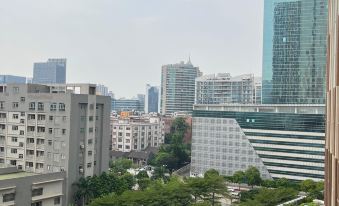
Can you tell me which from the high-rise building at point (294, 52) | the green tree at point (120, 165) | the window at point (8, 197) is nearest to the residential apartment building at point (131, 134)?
the green tree at point (120, 165)

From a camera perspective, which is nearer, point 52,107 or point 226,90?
point 52,107

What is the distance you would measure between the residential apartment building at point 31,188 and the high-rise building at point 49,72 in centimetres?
9127

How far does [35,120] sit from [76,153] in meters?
3.40

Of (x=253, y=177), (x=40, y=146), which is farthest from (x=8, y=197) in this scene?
(x=253, y=177)

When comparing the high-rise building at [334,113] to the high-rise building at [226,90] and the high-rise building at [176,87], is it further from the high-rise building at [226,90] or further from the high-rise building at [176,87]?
the high-rise building at [176,87]

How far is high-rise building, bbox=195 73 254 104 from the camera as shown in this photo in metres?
55.2

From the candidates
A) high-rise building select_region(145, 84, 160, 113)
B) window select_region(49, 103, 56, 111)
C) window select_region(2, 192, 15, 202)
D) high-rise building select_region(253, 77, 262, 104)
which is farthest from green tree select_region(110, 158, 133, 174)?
high-rise building select_region(145, 84, 160, 113)

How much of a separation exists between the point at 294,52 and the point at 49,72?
86.9m

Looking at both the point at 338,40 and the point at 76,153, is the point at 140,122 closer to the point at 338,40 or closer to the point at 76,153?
the point at 76,153

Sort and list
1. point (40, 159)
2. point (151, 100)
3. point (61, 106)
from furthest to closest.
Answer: point (151, 100) → point (40, 159) → point (61, 106)

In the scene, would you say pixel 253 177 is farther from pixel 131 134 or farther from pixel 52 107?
pixel 131 134

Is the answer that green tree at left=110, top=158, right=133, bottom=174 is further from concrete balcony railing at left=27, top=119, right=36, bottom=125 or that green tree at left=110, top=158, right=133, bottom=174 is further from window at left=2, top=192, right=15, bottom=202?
window at left=2, top=192, right=15, bottom=202

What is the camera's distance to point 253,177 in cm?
3212

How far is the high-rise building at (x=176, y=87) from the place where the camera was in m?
89.1
